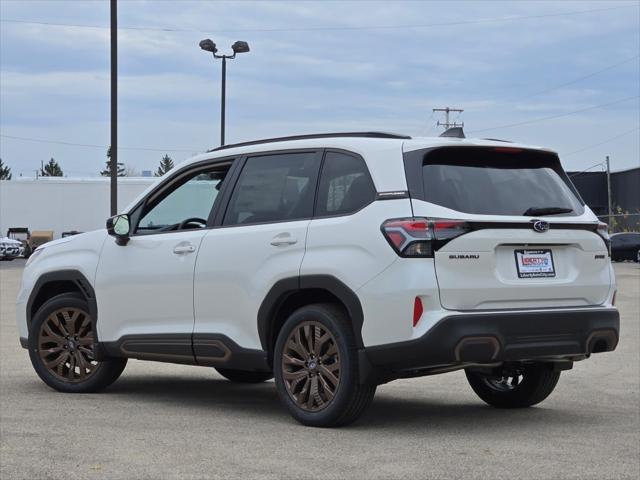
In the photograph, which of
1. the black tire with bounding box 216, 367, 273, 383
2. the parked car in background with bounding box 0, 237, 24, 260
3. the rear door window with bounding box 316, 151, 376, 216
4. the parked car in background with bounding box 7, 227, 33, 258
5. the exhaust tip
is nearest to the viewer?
the rear door window with bounding box 316, 151, 376, 216

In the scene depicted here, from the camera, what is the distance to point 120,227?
9.38 meters

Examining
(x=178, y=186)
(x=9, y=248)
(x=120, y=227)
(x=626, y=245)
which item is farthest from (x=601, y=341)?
(x=9, y=248)

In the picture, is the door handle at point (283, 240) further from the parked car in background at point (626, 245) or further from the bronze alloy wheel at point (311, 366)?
the parked car in background at point (626, 245)

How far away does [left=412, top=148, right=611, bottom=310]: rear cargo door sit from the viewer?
7418 millimetres

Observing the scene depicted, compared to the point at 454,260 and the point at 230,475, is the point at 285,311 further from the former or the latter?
the point at 230,475

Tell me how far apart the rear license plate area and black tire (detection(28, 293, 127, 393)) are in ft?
11.7

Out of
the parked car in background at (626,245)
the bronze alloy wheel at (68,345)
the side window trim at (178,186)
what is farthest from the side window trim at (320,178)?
the parked car in background at (626,245)

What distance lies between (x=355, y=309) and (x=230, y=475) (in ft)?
5.72

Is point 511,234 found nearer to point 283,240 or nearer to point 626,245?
point 283,240

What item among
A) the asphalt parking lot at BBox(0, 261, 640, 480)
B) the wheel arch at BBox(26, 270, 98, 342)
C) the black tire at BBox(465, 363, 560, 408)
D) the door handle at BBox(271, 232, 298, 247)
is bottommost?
the asphalt parking lot at BBox(0, 261, 640, 480)

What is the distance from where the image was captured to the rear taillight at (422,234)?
7.33 m

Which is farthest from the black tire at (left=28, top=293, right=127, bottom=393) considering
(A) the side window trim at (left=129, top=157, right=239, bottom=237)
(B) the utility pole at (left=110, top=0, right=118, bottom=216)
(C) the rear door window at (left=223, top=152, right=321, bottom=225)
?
(B) the utility pole at (left=110, top=0, right=118, bottom=216)

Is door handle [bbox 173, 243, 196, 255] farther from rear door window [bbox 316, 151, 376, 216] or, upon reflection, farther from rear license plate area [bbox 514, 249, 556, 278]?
rear license plate area [bbox 514, 249, 556, 278]

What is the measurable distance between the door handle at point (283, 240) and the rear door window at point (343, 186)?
0.24 m
